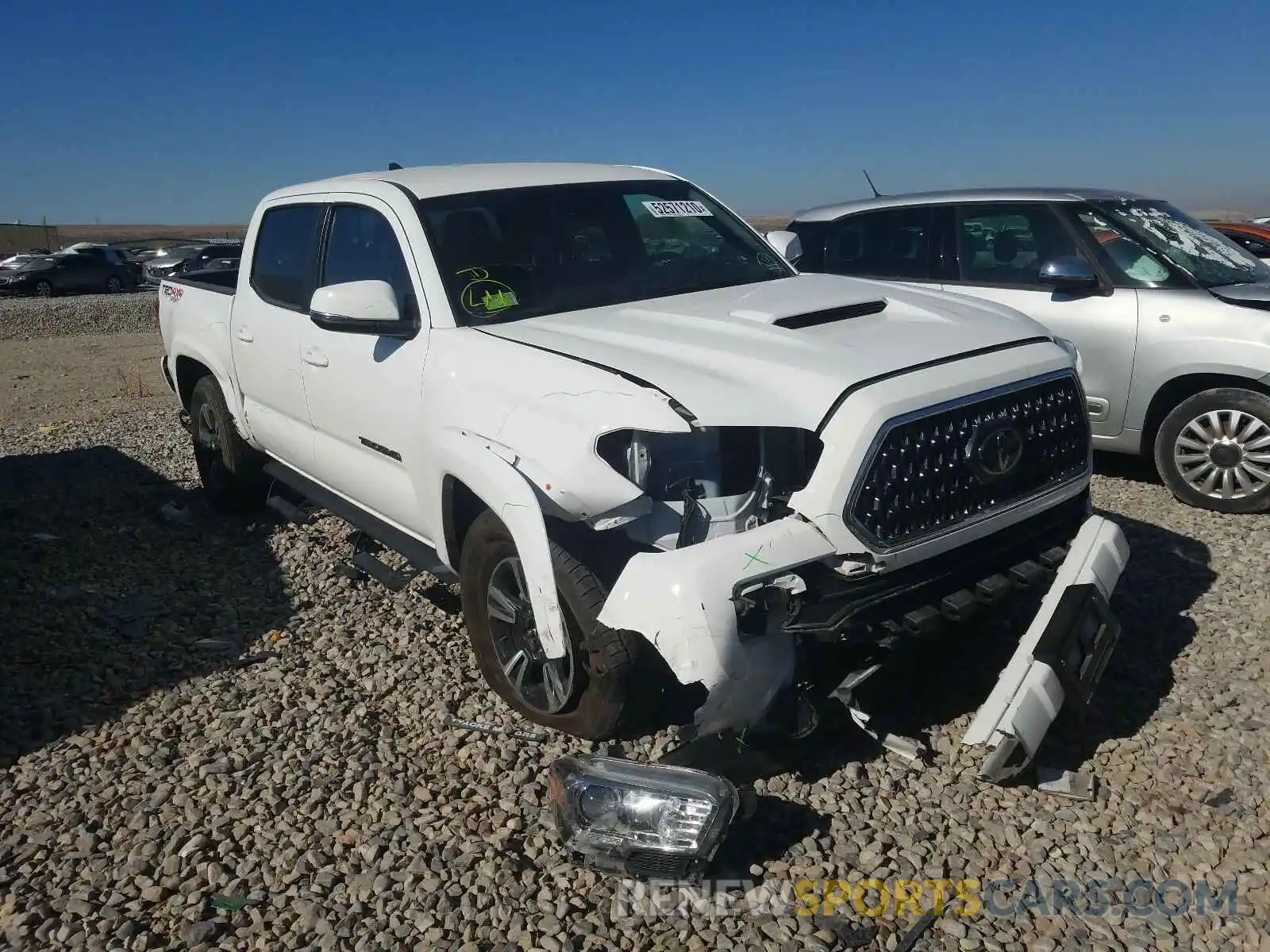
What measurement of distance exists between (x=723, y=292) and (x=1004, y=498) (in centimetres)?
145

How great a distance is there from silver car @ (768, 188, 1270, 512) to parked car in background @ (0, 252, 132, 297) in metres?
29.9

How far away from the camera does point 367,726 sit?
3854mm

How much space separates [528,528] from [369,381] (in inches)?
58.7

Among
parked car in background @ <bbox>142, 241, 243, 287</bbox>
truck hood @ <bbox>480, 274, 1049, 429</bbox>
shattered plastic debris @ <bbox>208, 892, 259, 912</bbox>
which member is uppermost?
truck hood @ <bbox>480, 274, 1049, 429</bbox>

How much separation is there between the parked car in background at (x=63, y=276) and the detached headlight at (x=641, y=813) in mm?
32153

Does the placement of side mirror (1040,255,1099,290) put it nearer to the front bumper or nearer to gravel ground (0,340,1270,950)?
gravel ground (0,340,1270,950)

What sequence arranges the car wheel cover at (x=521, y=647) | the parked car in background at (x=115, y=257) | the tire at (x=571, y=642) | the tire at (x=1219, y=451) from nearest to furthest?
the tire at (x=571, y=642)
the car wheel cover at (x=521, y=647)
the tire at (x=1219, y=451)
the parked car in background at (x=115, y=257)

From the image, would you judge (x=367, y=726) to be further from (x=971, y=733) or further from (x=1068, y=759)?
(x=1068, y=759)

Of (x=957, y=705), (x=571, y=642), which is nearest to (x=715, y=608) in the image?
(x=571, y=642)

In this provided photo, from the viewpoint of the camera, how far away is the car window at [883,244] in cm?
696

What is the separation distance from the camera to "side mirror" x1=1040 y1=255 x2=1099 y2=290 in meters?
5.88

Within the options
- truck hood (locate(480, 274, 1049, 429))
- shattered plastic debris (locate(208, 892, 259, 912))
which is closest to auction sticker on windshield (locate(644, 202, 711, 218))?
truck hood (locate(480, 274, 1049, 429))

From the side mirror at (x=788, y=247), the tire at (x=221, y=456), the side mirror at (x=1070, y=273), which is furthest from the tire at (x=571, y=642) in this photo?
the side mirror at (x=1070, y=273)

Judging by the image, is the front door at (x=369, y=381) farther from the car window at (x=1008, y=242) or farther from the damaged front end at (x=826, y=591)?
the car window at (x=1008, y=242)
